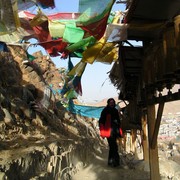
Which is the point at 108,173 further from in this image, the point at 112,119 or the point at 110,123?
the point at 112,119

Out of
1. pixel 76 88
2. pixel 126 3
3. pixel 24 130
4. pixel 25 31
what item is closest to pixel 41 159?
pixel 126 3

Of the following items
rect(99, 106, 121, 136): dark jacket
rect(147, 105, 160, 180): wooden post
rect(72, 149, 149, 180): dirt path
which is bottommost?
rect(72, 149, 149, 180): dirt path

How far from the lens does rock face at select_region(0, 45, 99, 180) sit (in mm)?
5760

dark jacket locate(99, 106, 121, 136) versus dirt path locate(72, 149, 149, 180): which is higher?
dark jacket locate(99, 106, 121, 136)

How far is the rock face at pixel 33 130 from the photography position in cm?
576

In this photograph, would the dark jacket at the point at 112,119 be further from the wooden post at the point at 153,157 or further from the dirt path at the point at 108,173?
the wooden post at the point at 153,157

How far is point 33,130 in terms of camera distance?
44.8 feet

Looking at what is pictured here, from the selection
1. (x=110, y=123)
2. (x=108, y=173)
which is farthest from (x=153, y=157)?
(x=110, y=123)

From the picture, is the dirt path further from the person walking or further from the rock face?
the person walking

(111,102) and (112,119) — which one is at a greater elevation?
(111,102)

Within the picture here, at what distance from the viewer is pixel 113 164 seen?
28.9ft

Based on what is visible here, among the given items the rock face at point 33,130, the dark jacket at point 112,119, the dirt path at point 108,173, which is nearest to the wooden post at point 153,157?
the dirt path at point 108,173


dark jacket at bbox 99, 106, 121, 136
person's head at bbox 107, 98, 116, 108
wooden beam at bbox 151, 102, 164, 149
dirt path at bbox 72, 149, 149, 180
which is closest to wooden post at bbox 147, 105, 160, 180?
wooden beam at bbox 151, 102, 164, 149

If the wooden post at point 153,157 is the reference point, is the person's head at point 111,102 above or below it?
above
